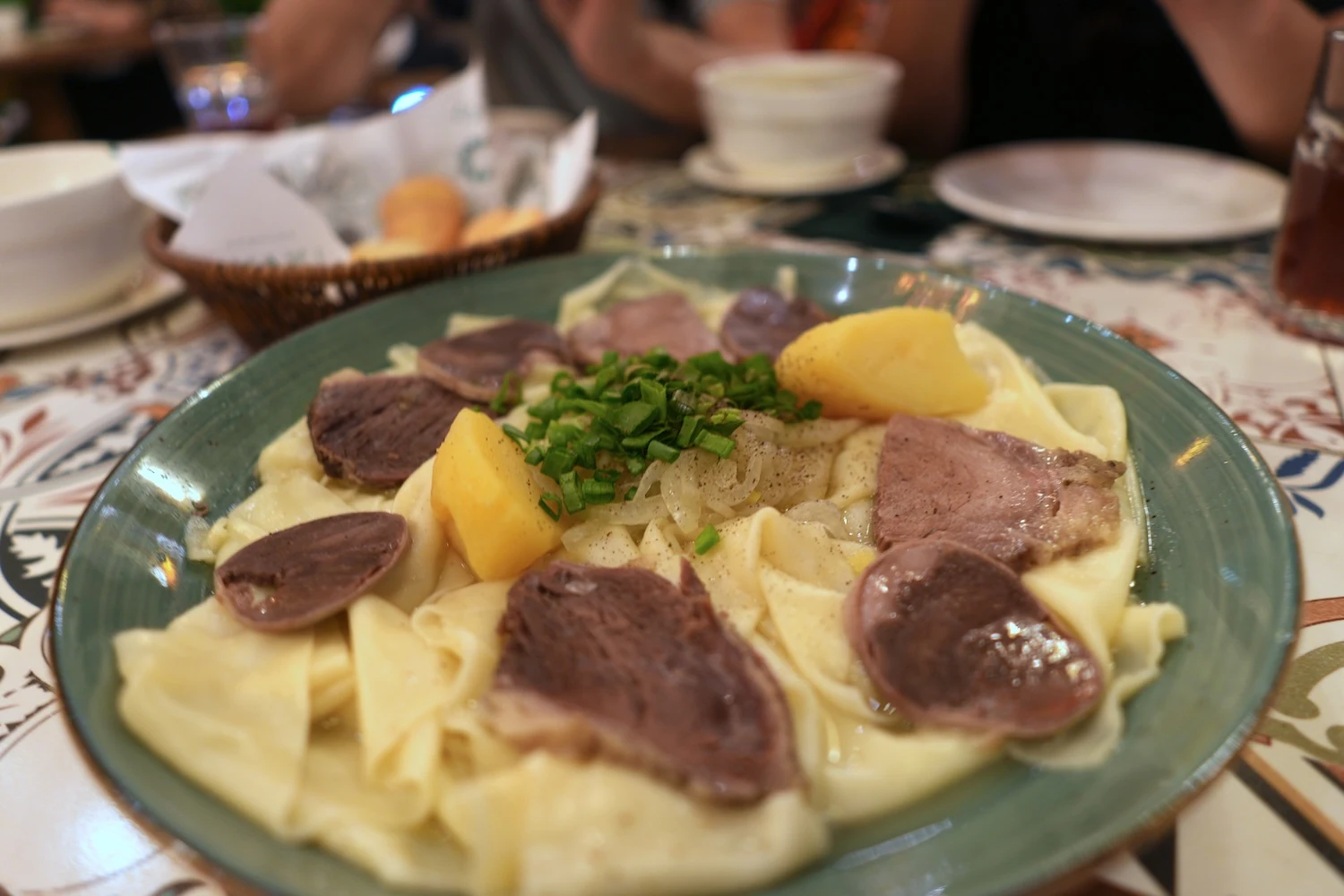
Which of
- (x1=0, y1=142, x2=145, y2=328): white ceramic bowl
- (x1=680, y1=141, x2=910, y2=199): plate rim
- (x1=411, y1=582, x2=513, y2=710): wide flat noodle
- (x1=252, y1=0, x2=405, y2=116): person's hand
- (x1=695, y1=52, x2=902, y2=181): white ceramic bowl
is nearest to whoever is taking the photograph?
(x1=411, y1=582, x2=513, y2=710): wide flat noodle

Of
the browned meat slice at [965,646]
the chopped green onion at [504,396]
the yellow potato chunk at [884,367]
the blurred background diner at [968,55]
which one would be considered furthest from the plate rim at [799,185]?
the browned meat slice at [965,646]

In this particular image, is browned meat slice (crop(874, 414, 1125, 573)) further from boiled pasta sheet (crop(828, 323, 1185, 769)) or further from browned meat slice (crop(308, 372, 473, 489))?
browned meat slice (crop(308, 372, 473, 489))

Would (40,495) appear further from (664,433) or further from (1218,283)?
(1218,283)

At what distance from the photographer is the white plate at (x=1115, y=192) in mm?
3273

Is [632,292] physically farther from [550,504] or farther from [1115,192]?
[1115,192]

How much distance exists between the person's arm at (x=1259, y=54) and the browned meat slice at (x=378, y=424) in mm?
3556

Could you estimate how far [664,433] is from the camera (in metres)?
1.90

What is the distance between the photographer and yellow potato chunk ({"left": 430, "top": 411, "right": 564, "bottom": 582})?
1.70 meters

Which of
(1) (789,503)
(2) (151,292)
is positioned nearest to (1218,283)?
(1) (789,503)

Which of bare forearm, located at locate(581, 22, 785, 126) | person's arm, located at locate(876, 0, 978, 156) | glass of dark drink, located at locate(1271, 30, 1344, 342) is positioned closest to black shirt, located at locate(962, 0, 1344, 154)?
person's arm, located at locate(876, 0, 978, 156)

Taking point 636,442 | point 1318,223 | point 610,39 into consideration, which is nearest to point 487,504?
point 636,442

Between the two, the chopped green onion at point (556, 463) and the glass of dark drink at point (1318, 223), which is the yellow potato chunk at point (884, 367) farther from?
the glass of dark drink at point (1318, 223)

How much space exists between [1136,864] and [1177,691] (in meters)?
0.27

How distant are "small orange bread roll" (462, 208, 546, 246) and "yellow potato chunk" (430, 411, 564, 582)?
4.49 ft
